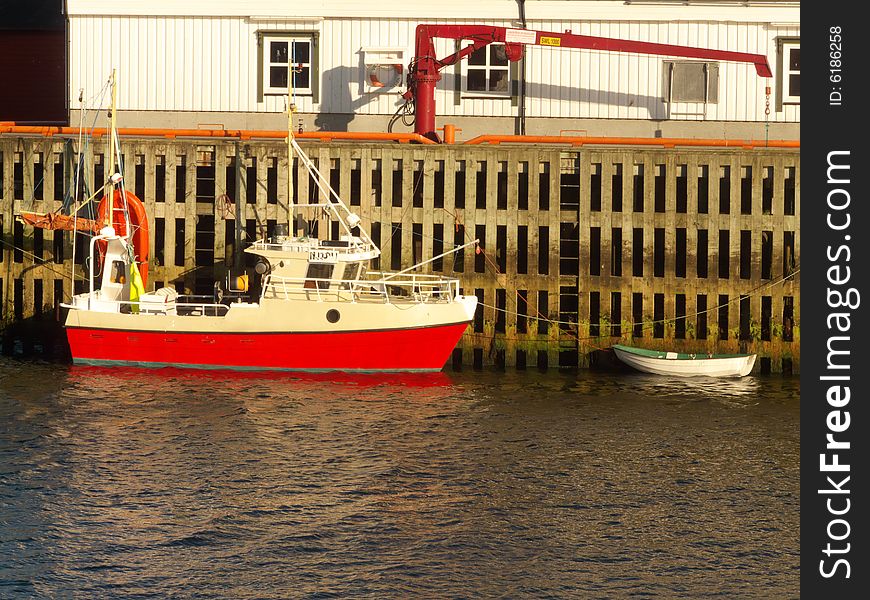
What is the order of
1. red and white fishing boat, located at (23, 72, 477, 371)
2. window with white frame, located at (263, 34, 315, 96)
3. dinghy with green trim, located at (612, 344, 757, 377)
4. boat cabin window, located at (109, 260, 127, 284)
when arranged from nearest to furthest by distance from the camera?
1. red and white fishing boat, located at (23, 72, 477, 371)
2. dinghy with green trim, located at (612, 344, 757, 377)
3. boat cabin window, located at (109, 260, 127, 284)
4. window with white frame, located at (263, 34, 315, 96)

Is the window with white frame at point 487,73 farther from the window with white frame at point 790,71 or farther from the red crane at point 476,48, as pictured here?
the window with white frame at point 790,71

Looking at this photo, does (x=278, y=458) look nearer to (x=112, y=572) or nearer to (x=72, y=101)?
(x=112, y=572)

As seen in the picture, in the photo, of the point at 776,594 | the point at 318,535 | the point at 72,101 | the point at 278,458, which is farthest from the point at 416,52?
the point at 776,594

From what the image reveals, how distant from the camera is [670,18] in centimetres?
4053

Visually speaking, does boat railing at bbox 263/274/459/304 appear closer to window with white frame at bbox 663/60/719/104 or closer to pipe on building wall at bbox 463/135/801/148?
pipe on building wall at bbox 463/135/801/148

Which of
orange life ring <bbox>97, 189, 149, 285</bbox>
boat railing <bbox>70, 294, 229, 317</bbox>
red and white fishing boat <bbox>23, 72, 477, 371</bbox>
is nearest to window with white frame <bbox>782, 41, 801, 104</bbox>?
red and white fishing boat <bbox>23, 72, 477, 371</bbox>

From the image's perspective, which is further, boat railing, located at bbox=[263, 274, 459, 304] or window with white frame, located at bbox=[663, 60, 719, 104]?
window with white frame, located at bbox=[663, 60, 719, 104]

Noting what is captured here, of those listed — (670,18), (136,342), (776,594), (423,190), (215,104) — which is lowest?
(776,594)

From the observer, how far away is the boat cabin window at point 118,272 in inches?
1398

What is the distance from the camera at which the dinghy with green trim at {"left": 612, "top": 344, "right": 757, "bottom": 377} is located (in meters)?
35.1

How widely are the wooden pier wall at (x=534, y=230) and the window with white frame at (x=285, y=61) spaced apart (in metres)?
4.00

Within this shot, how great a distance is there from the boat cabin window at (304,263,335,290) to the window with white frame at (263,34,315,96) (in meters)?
8.15

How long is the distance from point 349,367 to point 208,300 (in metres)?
4.59

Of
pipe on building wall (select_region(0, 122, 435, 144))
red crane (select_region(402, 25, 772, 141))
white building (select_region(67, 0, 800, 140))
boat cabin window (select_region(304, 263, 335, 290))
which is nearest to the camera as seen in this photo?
boat cabin window (select_region(304, 263, 335, 290))
